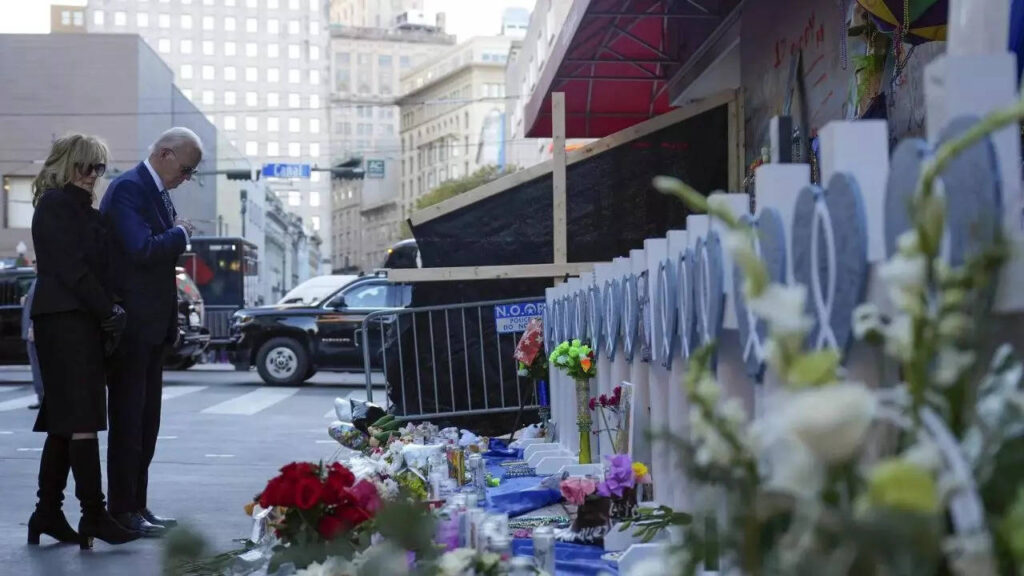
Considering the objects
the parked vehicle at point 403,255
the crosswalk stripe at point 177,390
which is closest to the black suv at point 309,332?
the crosswalk stripe at point 177,390

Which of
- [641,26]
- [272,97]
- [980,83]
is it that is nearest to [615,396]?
[980,83]

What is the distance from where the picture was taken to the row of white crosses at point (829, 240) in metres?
1.96

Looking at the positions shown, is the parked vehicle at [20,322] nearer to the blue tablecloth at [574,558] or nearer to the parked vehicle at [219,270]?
the parked vehicle at [219,270]

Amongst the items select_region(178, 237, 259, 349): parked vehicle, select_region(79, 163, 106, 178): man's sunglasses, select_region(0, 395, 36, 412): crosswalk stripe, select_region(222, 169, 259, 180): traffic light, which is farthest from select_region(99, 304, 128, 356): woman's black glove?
select_region(222, 169, 259, 180): traffic light

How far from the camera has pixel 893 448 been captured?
1690 millimetres

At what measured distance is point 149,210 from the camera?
245 inches

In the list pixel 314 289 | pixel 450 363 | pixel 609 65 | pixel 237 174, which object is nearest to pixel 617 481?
pixel 450 363

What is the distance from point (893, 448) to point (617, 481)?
2812mm

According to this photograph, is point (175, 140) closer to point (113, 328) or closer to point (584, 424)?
point (113, 328)

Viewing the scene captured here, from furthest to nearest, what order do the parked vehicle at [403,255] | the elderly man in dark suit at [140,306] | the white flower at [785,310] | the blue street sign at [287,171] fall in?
the blue street sign at [287,171]
the parked vehicle at [403,255]
the elderly man in dark suit at [140,306]
the white flower at [785,310]

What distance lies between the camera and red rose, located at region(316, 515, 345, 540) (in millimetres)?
3046

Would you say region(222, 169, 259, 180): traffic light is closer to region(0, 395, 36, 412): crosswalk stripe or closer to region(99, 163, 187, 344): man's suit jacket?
region(0, 395, 36, 412): crosswalk stripe

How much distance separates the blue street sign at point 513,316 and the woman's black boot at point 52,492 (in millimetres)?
4401

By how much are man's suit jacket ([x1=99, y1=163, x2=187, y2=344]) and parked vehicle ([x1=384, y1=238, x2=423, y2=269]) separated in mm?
14373
